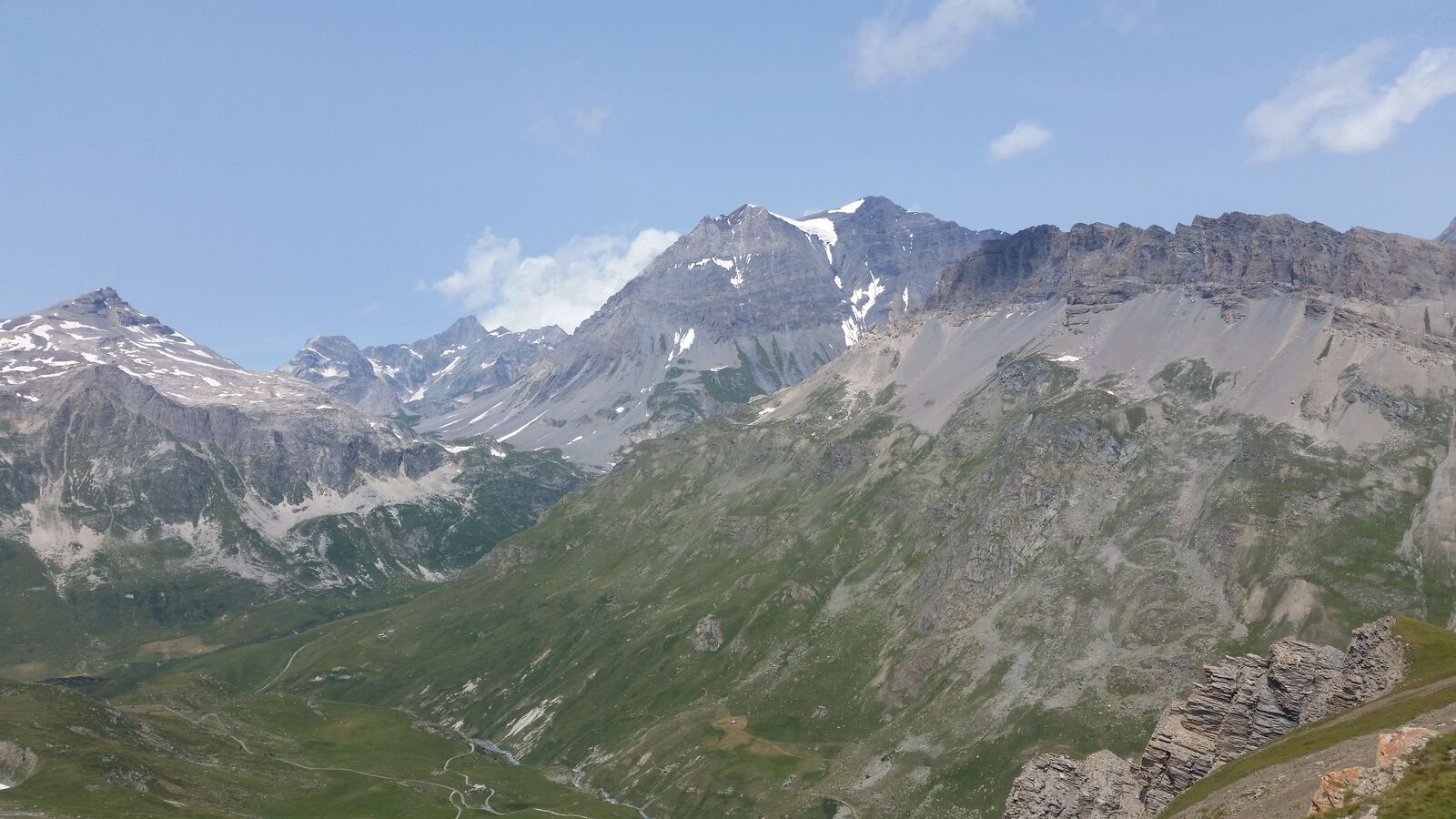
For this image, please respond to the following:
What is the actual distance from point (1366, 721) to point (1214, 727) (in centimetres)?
1826

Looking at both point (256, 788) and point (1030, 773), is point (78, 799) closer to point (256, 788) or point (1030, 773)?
point (256, 788)

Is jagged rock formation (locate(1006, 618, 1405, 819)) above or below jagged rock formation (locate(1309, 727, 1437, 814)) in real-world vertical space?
below

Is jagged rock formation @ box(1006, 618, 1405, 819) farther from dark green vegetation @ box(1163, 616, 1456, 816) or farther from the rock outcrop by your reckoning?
the rock outcrop

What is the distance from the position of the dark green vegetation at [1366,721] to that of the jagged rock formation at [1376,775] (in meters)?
19.8

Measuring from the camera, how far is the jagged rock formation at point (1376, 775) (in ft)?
171

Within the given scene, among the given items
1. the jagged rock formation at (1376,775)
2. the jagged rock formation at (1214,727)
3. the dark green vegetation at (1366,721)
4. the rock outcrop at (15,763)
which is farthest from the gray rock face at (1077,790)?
the rock outcrop at (15,763)

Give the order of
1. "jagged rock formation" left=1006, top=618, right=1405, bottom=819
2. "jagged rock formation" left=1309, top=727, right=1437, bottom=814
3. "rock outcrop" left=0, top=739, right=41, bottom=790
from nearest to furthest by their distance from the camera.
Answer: "jagged rock formation" left=1309, top=727, right=1437, bottom=814 → "jagged rock formation" left=1006, top=618, right=1405, bottom=819 → "rock outcrop" left=0, top=739, right=41, bottom=790

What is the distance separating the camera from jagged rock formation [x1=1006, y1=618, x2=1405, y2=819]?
91125mm

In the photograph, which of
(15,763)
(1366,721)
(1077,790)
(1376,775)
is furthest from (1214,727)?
(15,763)

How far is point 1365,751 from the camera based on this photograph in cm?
6631

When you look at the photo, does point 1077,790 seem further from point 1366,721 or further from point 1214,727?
point 1366,721

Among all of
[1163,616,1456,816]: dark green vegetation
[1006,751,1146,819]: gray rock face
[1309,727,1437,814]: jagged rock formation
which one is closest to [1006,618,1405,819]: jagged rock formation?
[1006,751,1146,819]: gray rock face

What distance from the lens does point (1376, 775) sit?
173ft

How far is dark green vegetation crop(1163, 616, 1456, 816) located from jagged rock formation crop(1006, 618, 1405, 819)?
340cm
